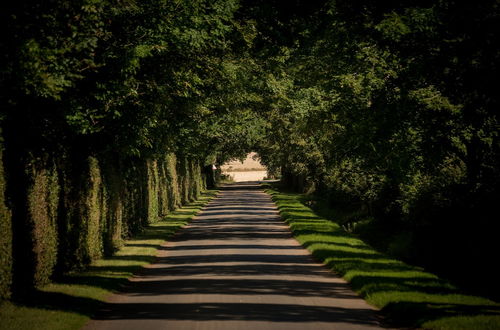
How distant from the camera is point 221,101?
27.8 metres

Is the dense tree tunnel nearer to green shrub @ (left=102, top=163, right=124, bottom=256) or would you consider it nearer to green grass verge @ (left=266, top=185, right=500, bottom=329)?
green shrub @ (left=102, top=163, right=124, bottom=256)

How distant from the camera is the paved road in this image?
459 inches

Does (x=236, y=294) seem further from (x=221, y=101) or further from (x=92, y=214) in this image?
(x=221, y=101)

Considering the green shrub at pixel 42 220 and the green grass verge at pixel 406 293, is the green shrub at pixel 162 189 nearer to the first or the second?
the green grass verge at pixel 406 293

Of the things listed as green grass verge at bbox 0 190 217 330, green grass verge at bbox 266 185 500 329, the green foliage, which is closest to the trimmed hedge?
green grass verge at bbox 0 190 217 330

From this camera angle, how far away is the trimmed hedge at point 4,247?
43.2 feet

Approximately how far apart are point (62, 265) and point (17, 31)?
7545 mm

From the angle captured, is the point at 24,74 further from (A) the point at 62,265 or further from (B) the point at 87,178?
(B) the point at 87,178

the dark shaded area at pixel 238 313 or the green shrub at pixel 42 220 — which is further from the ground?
the green shrub at pixel 42 220

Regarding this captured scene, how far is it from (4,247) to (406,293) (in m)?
7.64

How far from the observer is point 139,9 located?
696 inches

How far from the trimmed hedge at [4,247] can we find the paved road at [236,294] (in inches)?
74.5

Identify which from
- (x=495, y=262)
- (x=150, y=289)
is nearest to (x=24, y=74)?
(x=150, y=289)

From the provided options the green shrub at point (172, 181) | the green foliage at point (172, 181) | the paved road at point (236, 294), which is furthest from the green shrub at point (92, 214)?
the green shrub at point (172, 181)
